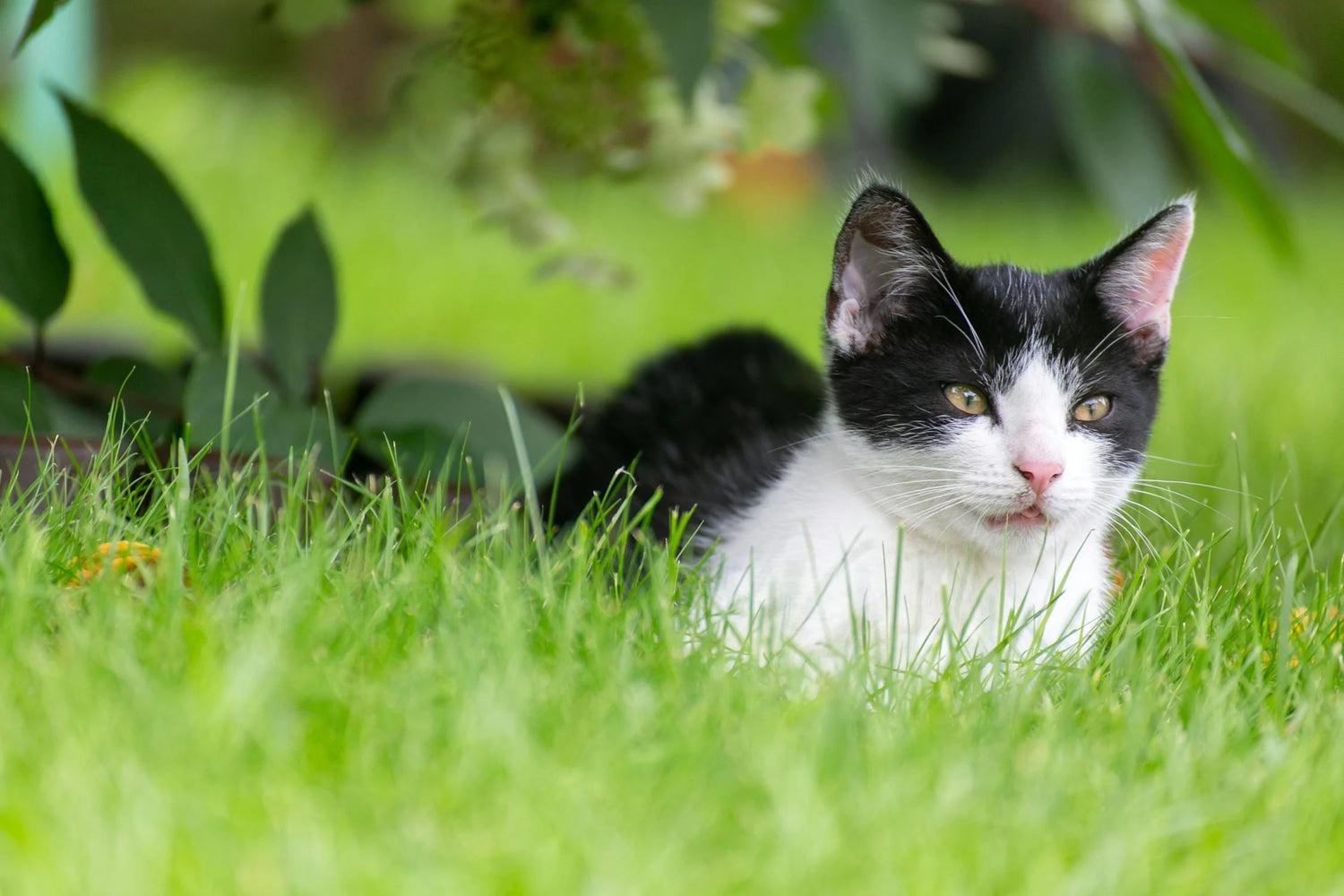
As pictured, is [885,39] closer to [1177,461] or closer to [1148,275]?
[1148,275]

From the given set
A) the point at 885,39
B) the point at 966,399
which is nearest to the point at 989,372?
the point at 966,399

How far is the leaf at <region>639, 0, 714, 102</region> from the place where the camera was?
1297mm

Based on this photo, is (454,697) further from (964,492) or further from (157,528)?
(964,492)

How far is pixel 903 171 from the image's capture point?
21.3ft

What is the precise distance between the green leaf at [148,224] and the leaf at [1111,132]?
3.69 ft

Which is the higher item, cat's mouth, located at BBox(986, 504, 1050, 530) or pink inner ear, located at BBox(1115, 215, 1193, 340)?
pink inner ear, located at BBox(1115, 215, 1193, 340)

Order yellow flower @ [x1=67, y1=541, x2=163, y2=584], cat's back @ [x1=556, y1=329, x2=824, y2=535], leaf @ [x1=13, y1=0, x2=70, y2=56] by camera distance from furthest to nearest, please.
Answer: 1. cat's back @ [x1=556, y1=329, x2=824, y2=535]
2. leaf @ [x1=13, y1=0, x2=70, y2=56]
3. yellow flower @ [x1=67, y1=541, x2=163, y2=584]

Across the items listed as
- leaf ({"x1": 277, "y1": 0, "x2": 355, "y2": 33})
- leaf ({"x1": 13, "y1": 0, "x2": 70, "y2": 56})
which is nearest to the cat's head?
leaf ({"x1": 277, "y1": 0, "x2": 355, "y2": 33})

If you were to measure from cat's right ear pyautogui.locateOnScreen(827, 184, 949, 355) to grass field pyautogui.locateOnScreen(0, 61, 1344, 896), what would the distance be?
34 cm

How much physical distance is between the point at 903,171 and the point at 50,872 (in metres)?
6.09

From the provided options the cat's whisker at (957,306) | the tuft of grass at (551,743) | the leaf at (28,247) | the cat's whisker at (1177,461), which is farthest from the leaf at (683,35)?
the leaf at (28,247)

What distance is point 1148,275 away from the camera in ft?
5.09

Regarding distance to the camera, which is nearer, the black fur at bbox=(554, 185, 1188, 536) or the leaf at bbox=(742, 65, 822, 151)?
the black fur at bbox=(554, 185, 1188, 536)

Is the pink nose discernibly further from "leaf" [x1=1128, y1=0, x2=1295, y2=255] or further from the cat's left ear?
"leaf" [x1=1128, y1=0, x2=1295, y2=255]
